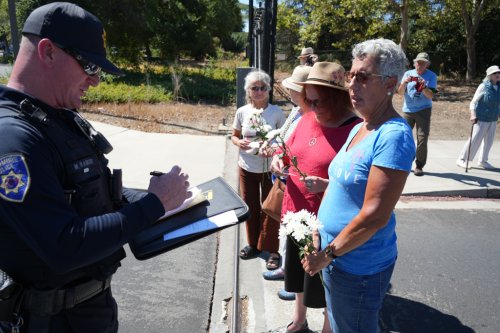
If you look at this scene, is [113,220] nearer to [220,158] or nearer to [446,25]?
[220,158]

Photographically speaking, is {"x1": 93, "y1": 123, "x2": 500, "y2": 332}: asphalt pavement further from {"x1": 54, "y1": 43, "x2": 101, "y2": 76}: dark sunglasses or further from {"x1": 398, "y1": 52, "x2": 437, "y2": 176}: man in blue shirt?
{"x1": 54, "y1": 43, "x2": 101, "y2": 76}: dark sunglasses

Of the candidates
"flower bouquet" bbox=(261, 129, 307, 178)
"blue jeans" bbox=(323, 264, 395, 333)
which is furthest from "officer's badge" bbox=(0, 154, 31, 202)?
"flower bouquet" bbox=(261, 129, 307, 178)

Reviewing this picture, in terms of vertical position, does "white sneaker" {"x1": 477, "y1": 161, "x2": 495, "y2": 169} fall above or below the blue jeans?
below

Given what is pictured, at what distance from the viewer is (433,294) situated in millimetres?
3928

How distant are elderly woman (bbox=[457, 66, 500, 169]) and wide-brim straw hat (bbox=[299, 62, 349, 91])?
583 cm

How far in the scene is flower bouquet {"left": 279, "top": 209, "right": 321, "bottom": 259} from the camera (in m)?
2.17

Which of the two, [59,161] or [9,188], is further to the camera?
[59,161]

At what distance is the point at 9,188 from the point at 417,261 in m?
4.17

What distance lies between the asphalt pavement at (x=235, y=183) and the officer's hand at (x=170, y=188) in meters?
1.89

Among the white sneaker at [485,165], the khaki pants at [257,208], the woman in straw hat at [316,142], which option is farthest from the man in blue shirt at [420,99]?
the woman in straw hat at [316,142]

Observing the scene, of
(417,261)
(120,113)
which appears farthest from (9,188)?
(120,113)

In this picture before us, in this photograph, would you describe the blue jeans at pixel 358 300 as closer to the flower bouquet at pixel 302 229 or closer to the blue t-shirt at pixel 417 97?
the flower bouquet at pixel 302 229

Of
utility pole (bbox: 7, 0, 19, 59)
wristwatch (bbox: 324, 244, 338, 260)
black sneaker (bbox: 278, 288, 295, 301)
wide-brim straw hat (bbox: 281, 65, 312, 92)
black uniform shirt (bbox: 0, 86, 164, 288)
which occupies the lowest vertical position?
black sneaker (bbox: 278, 288, 295, 301)

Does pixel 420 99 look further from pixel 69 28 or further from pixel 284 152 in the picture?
pixel 69 28
